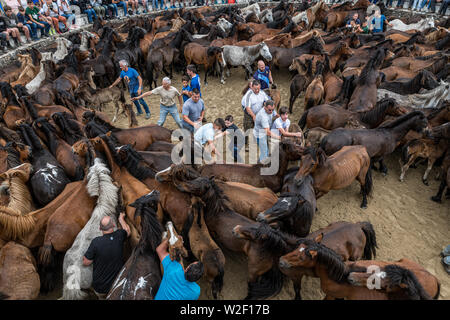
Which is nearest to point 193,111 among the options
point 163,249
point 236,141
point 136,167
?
point 236,141

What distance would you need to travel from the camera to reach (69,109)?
7461 mm

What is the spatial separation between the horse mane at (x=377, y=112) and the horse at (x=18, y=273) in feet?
23.1

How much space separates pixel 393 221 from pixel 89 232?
5.35 meters

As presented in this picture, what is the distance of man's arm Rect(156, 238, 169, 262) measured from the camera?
3.25 m

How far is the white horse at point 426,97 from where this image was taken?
21.2ft

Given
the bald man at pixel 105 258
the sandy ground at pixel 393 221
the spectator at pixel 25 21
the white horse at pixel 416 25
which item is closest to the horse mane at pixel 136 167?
the bald man at pixel 105 258

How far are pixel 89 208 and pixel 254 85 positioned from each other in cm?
401

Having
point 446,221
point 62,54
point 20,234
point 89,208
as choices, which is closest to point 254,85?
point 89,208

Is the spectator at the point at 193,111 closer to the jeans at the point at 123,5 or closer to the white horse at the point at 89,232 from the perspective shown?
the white horse at the point at 89,232

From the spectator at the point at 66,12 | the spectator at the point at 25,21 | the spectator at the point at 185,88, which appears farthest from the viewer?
the spectator at the point at 66,12

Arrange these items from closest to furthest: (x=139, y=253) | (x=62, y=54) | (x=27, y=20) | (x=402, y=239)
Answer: (x=139, y=253), (x=402, y=239), (x=62, y=54), (x=27, y=20)

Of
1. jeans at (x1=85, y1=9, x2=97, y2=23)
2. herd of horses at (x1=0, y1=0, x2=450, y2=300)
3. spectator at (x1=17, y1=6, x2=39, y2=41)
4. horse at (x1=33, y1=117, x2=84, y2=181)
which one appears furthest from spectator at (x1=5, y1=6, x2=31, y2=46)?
horse at (x1=33, y1=117, x2=84, y2=181)

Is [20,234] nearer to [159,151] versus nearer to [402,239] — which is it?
[159,151]

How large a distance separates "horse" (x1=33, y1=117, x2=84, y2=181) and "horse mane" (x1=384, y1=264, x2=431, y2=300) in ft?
17.1
